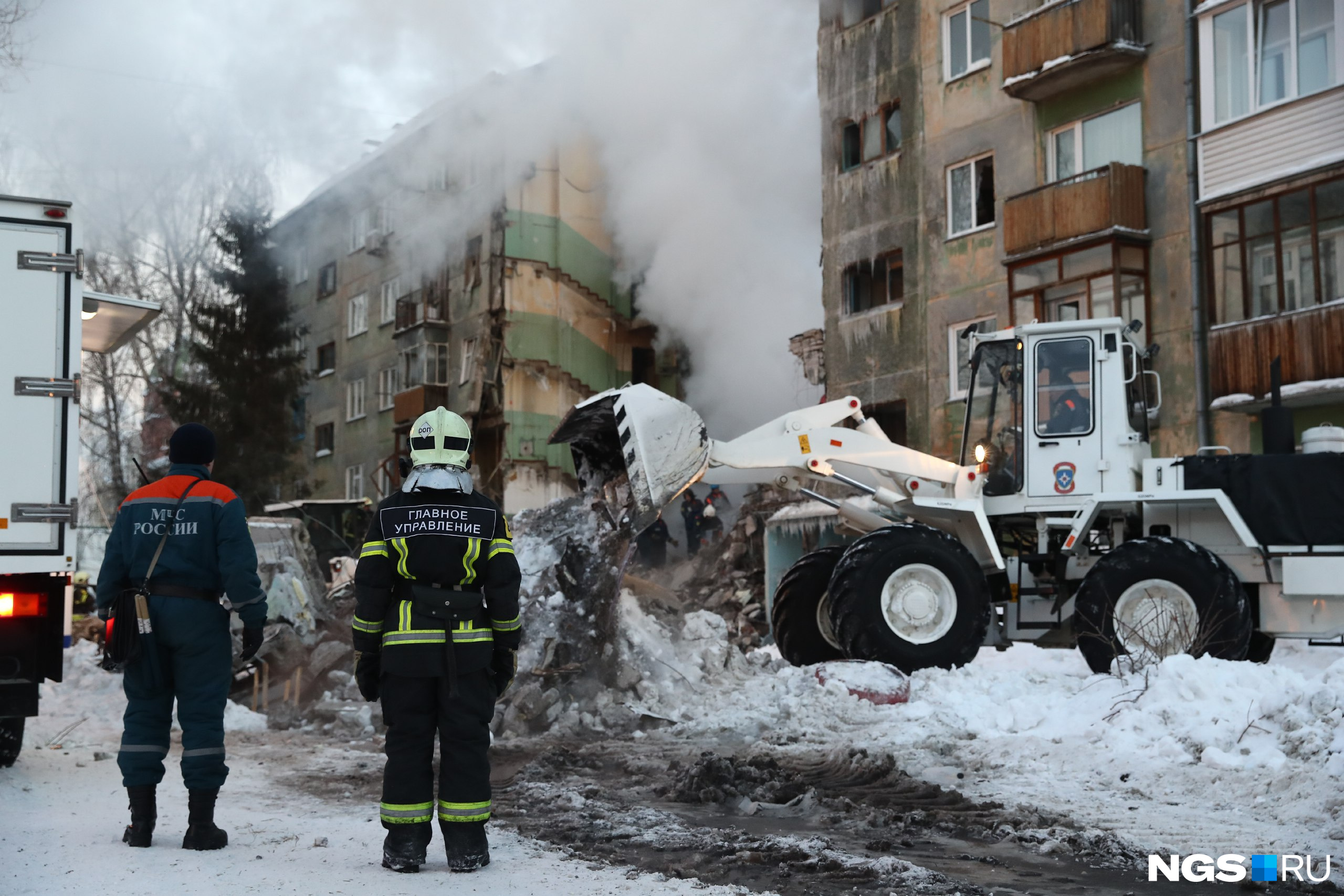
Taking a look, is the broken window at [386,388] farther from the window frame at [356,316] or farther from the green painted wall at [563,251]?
the green painted wall at [563,251]

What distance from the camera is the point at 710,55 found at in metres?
26.7


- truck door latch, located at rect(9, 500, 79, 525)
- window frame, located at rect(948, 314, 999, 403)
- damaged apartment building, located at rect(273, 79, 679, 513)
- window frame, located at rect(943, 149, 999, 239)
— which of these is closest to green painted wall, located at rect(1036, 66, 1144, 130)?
window frame, located at rect(943, 149, 999, 239)

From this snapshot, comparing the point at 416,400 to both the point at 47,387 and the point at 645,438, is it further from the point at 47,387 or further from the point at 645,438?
the point at 47,387

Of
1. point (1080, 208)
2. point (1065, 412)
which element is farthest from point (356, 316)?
point (1065, 412)

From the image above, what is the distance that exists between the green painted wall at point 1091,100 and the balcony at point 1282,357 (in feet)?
14.9

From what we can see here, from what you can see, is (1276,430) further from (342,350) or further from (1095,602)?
(342,350)

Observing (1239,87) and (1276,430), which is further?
(1239,87)

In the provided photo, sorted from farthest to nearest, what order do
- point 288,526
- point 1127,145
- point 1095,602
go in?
point 1127,145 → point 288,526 → point 1095,602

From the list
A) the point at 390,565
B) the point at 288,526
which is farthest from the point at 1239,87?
the point at 390,565

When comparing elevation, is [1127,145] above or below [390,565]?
above

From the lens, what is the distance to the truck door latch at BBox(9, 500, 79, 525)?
22.7ft

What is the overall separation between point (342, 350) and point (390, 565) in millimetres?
35110

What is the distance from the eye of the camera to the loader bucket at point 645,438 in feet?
32.6

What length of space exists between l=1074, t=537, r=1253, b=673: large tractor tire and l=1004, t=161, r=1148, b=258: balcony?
10.2m
